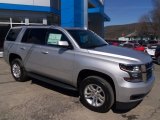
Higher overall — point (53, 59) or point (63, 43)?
point (63, 43)

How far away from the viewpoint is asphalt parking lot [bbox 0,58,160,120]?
5.38 m

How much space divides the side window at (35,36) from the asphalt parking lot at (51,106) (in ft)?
4.64

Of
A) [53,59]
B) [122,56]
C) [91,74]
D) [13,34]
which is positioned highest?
[13,34]

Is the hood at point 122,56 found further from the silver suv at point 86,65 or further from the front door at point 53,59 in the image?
the front door at point 53,59

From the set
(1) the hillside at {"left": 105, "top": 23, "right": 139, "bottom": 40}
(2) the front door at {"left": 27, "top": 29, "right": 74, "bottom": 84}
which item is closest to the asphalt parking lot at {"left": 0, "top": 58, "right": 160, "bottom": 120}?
(2) the front door at {"left": 27, "top": 29, "right": 74, "bottom": 84}

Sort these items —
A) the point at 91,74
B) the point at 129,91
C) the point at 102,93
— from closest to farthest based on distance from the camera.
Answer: the point at 129,91 → the point at 102,93 → the point at 91,74

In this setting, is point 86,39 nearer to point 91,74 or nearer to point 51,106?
point 91,74

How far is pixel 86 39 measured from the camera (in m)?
6.65

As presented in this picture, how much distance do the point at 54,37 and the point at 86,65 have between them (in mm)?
1555

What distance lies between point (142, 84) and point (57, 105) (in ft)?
6.86

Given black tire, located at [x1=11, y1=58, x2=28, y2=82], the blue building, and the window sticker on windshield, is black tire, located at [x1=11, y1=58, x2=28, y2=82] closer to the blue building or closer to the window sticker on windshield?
the window sticker on windshield

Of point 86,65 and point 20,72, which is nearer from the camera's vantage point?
point 86,65

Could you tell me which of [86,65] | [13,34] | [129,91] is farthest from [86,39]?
[13,34]

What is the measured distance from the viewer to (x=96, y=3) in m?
30.5
